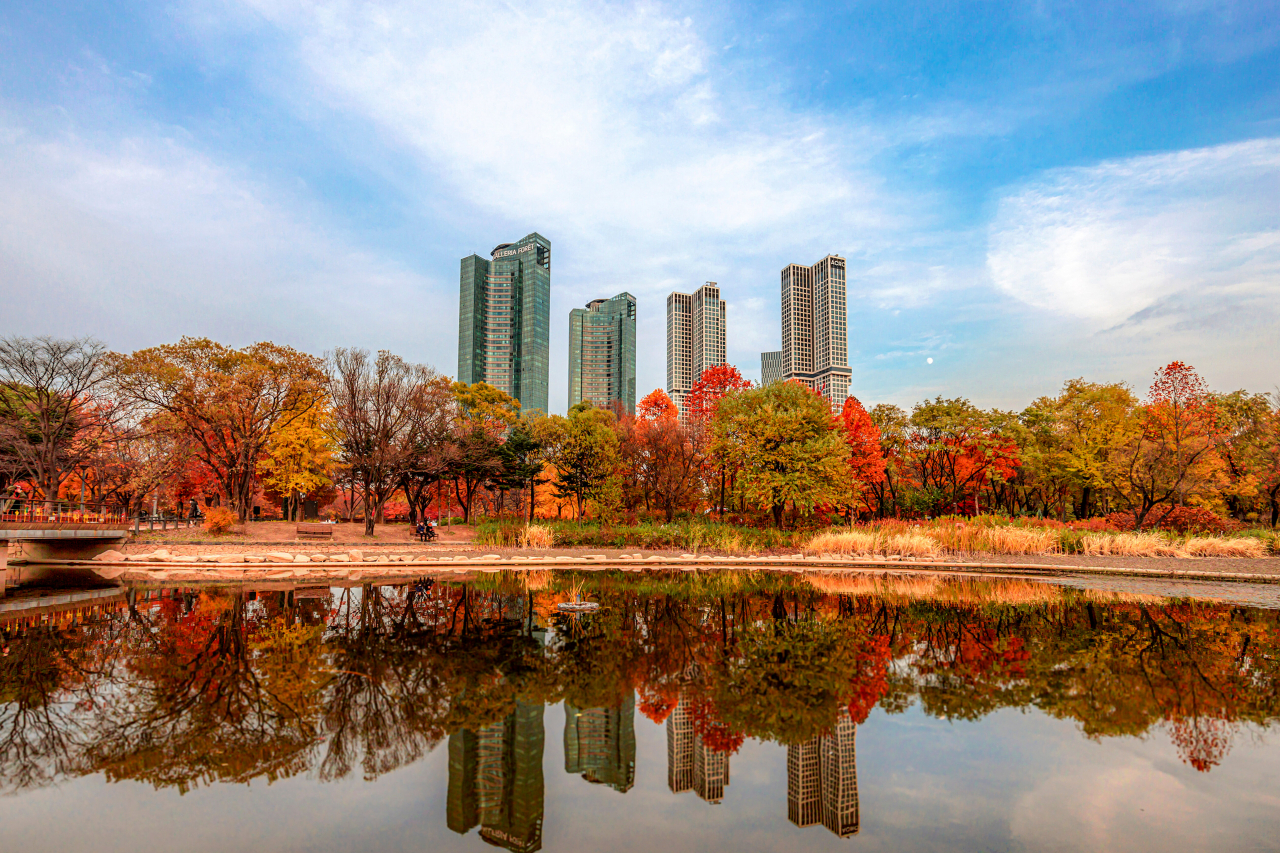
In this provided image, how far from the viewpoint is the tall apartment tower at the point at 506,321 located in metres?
140

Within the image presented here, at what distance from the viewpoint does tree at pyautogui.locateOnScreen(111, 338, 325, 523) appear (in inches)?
1293

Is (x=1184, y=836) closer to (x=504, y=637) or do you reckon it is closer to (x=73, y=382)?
(x=504, y=637)

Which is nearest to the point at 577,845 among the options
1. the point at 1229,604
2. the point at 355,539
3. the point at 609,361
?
the point at 1229,604

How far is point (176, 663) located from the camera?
26.3 ft

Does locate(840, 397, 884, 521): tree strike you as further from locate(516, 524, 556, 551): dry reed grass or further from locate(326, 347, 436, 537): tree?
locate(326, 347, 436, 537): tree

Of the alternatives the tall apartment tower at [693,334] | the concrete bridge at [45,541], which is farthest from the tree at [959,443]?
the tall apartment tower at [693,334]

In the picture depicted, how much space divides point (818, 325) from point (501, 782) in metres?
172

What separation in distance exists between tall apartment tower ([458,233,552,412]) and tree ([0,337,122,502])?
10654cm

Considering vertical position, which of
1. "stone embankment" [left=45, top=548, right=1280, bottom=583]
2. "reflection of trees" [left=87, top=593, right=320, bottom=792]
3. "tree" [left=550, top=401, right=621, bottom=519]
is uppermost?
"tree" [left=550, top=401, right=621, bottom=519]

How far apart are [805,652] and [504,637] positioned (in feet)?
15.2

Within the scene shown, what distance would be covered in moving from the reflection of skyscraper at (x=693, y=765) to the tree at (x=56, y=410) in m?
33.9

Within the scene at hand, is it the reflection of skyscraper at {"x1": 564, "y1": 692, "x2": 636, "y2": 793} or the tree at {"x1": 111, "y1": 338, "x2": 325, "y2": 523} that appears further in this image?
the tree at {"x1": 111, "y1": 338, "x2": 325, "y2": 523}

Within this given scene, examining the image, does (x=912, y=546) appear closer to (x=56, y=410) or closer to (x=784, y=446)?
(x=784, y=446)

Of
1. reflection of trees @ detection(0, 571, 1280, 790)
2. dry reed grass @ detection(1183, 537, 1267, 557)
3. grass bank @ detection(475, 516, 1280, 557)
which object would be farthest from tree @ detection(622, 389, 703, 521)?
reflection of trees @ detection(0, 571, 1280, 790)
